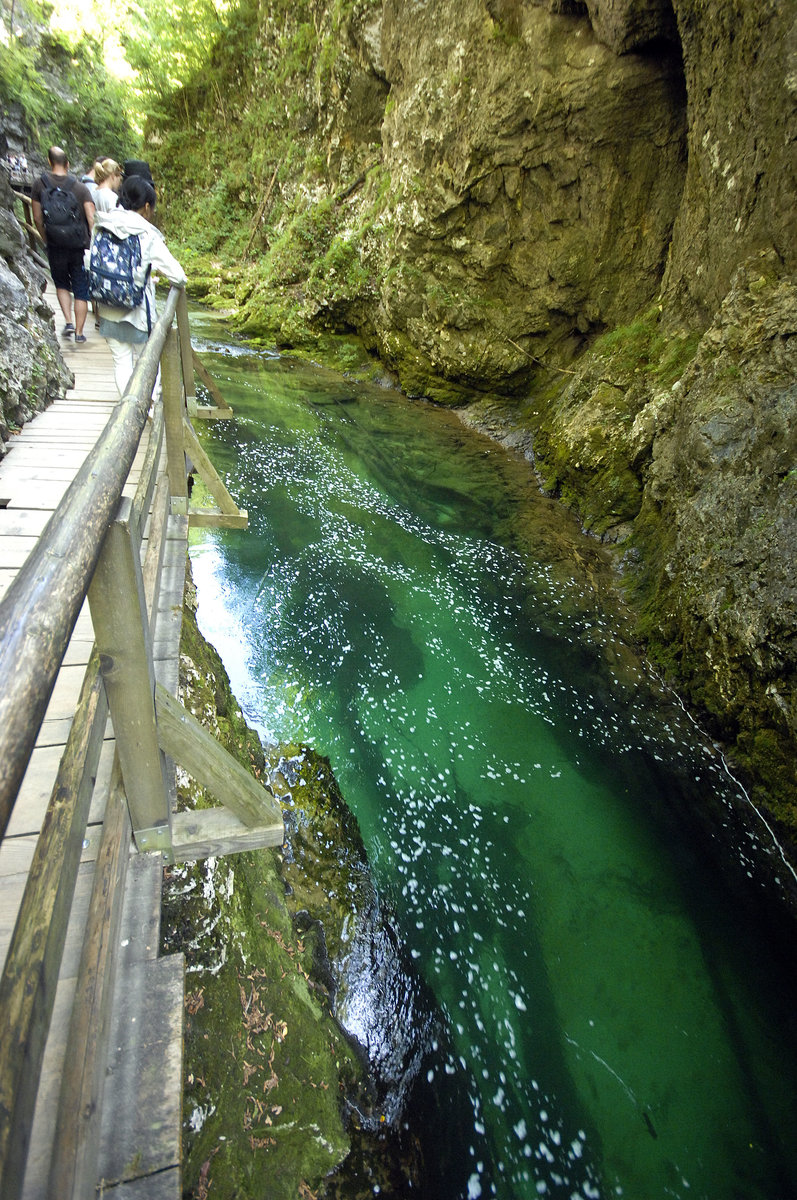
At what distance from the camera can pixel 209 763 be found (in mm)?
1764

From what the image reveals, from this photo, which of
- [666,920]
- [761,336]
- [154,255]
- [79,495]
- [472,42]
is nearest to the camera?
[79,495]

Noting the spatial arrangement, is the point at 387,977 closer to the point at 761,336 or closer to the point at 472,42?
the point at 761,336

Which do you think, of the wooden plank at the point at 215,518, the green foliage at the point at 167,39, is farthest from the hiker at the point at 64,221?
the green foliage at the point at 167,39

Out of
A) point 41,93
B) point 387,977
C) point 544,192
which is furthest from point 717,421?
point 41,93

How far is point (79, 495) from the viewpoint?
111 cm

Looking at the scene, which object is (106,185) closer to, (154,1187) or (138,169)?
(138,169)

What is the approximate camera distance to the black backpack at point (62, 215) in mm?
4594

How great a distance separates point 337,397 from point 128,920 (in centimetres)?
1099

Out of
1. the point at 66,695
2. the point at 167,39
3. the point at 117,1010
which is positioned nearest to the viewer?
the point at 117,1010

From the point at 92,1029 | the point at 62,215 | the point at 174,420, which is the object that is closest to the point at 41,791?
the point at 92,1029

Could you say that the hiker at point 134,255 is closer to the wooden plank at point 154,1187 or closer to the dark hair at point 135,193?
the dark hair at point 135,193

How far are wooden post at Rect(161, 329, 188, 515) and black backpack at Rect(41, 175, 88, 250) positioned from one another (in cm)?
178

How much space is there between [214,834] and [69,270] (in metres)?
5.50

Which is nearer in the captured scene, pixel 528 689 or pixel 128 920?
pixel 128 920
